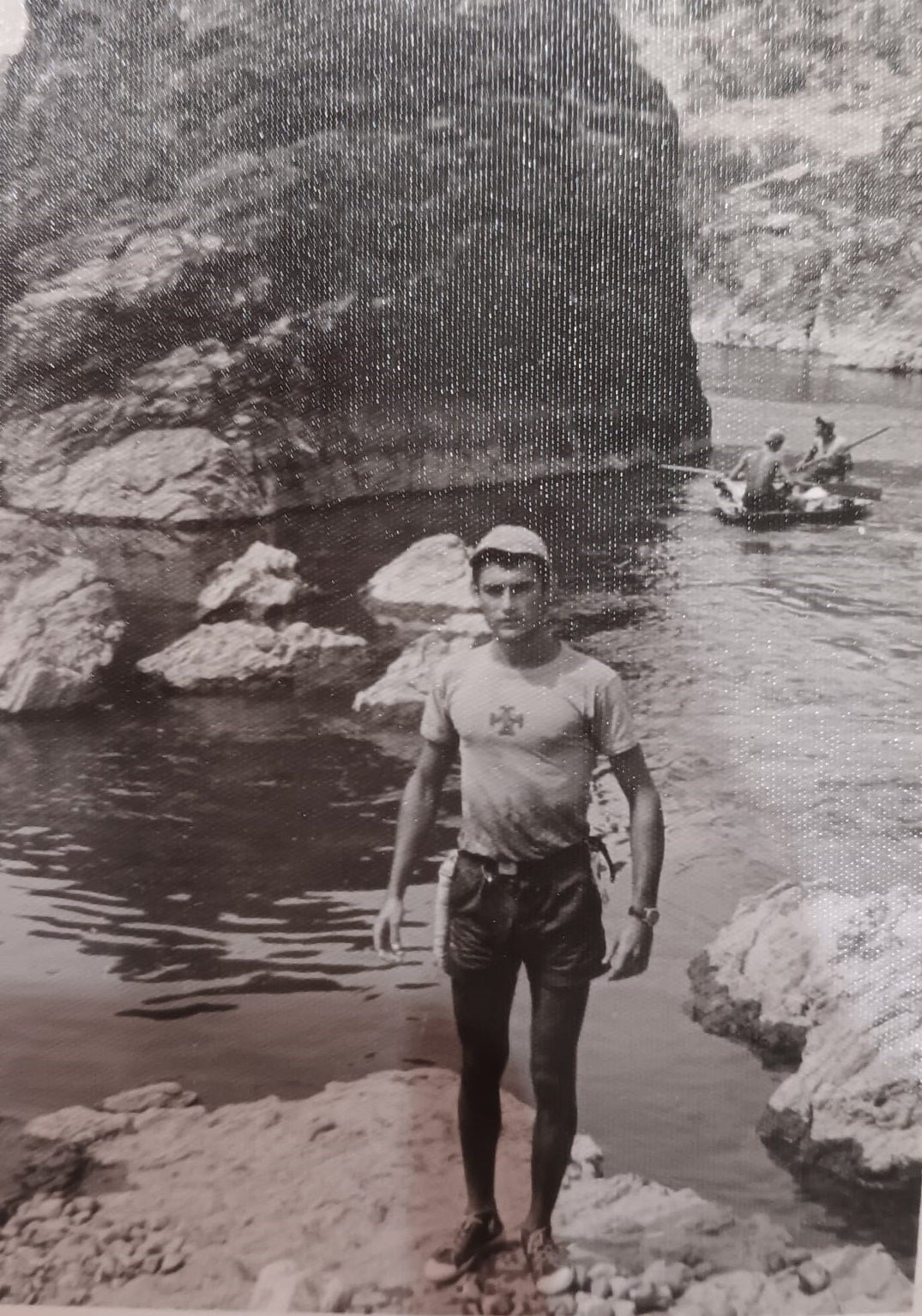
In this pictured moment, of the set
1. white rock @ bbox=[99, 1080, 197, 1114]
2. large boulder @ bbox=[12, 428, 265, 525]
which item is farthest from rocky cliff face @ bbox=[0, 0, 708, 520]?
white rock @ bbox=[99, 1080, 197, 1114]

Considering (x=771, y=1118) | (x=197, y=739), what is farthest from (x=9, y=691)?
(x=771, y=1118)

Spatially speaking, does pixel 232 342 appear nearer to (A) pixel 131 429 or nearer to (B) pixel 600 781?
(A) pixel 131 429

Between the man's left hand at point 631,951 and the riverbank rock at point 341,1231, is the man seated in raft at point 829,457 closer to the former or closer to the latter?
the man's left hand at point 631,951

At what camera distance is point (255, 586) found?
2023 mm

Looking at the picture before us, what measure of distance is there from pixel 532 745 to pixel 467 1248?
0.90 m

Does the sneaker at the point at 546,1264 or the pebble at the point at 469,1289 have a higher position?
the sneaker at the point at 546,1264

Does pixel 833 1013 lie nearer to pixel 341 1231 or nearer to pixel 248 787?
pixel 341 1231

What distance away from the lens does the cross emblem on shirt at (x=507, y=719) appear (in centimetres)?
188

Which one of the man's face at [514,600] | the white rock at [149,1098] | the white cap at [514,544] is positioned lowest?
the white rock at [149,1098]

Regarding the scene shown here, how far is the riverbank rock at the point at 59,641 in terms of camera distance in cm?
202

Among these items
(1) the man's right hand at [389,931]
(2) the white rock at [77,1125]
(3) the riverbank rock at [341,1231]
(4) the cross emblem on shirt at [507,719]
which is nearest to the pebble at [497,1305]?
(3) the riverbank rock at [341,1231]

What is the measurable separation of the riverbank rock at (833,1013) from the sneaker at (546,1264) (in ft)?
1.38

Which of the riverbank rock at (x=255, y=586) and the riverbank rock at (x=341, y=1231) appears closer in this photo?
the riverbank rock at (x=341, y=1231)

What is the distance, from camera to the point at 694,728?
1.95 meters
